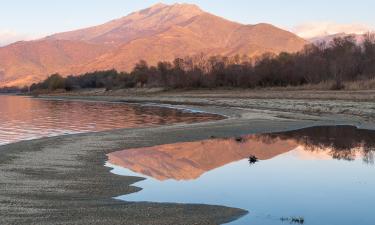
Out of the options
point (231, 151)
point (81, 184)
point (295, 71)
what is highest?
point (295, 71)

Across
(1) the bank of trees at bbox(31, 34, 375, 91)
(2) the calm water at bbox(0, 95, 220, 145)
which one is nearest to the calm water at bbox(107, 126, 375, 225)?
(2) the calm water at bbox(0, 95, 220, 145)

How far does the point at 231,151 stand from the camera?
21.8 metres

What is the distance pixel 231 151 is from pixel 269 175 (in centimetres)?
598

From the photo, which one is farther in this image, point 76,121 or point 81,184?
point 76,121

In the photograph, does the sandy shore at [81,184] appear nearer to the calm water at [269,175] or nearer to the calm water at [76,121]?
the calm water at [269,175]

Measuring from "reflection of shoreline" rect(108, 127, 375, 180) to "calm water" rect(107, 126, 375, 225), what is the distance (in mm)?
33

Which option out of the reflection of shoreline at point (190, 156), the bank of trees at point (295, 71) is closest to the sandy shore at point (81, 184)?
the reflection of shoreline at point (190, 156)

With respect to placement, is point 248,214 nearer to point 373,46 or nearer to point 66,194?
point 66,194

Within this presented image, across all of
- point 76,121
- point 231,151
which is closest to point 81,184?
point 231,151

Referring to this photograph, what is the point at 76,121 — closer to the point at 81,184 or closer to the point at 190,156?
the point at 190,156

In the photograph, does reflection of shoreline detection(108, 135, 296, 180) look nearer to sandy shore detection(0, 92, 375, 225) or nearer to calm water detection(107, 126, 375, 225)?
calm water detection(107, 126, 375, 225)

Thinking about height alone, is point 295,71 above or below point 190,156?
above

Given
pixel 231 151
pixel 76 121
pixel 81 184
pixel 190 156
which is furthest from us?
pixel 76 121

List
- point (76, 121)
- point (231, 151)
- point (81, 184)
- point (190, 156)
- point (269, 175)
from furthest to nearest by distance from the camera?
point (76, 121) → point (231, 151) → point (190, 156) → point (269, 175) → point (81, 184)
